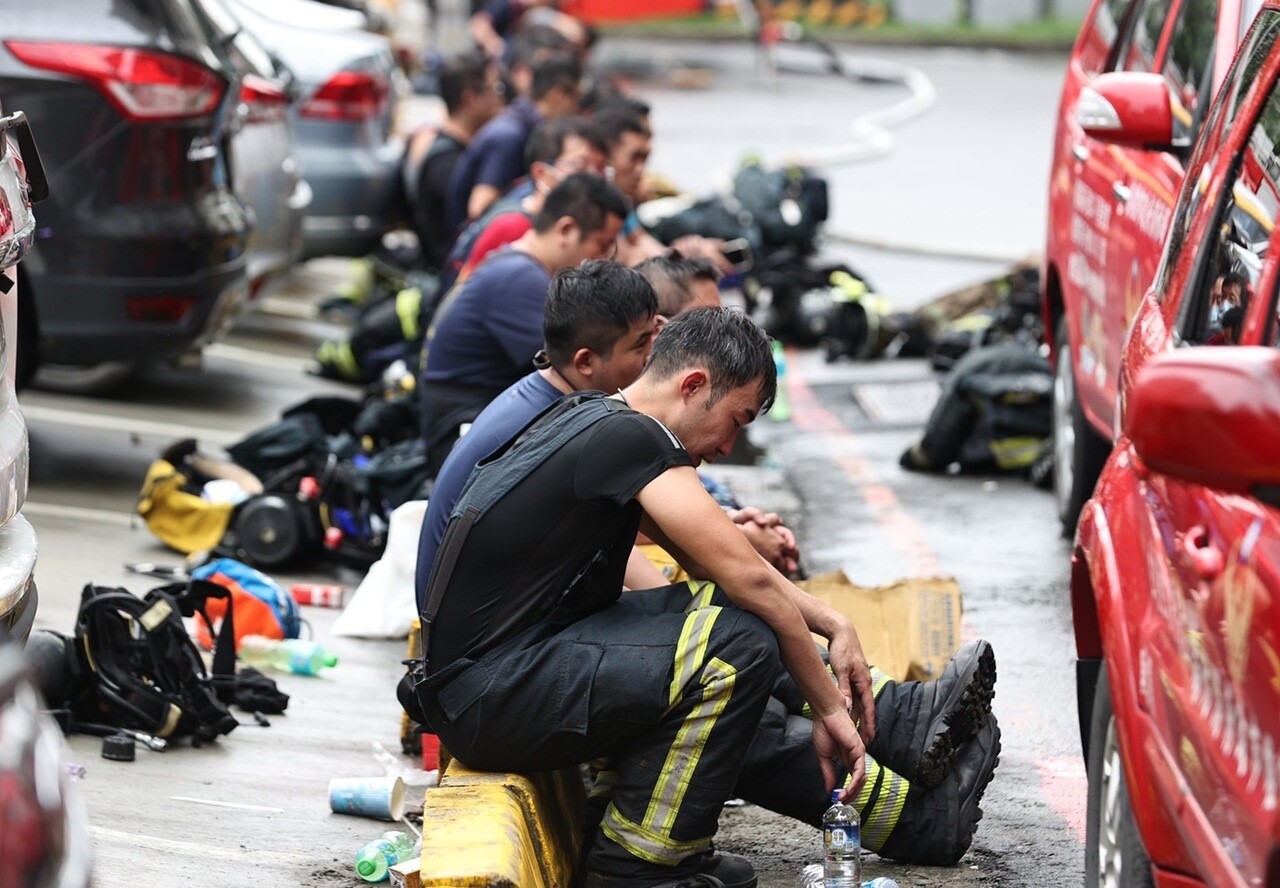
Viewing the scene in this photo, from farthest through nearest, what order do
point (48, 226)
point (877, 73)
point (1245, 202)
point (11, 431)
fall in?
point (877, 73)
point (48, 226)
point (11, 431)
point (1245, 202)

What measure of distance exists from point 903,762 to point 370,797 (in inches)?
49.5

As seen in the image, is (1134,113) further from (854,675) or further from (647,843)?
(647,843)

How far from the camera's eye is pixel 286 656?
236 inches

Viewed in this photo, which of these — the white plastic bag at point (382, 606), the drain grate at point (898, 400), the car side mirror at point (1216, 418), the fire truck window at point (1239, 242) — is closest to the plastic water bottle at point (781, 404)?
the drain grate at point (898, 400)

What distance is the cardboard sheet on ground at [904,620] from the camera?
218 inches

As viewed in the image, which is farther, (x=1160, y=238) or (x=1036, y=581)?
(x=1036, y=581)

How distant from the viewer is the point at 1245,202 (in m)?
3.59

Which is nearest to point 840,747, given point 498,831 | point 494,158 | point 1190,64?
point 498,831

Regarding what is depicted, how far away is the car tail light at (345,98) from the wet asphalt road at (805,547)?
4.28ft

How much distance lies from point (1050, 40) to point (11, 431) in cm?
2869

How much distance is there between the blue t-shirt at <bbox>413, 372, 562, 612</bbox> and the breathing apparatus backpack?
0.79 metres

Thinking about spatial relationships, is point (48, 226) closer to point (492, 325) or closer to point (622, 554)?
→ point (492, 325)

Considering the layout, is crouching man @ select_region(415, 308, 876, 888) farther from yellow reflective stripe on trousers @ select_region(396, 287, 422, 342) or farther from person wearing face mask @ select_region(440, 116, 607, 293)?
yellow reflective stripe on trousers @ select_region(396, 287, 422, 342)

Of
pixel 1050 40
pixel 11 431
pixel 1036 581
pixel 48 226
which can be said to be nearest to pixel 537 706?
pixel 11 431
